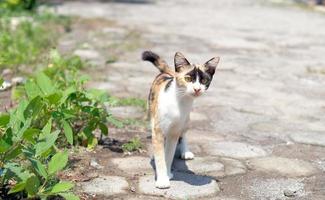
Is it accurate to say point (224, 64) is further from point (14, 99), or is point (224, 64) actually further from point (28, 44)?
point (14, 99)

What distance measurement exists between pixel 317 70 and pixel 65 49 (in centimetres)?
329

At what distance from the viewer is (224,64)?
7.46 meters

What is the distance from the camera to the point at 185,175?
3902 millimetres

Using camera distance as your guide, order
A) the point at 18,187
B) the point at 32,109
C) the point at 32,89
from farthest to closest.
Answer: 1. the point at 32,89
2. the point at 32,109
3. the point at 18,187

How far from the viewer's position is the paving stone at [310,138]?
15.4ft

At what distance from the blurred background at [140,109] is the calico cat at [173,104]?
186 mm

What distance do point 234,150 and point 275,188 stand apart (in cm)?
75

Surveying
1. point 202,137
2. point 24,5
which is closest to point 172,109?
point 202,137

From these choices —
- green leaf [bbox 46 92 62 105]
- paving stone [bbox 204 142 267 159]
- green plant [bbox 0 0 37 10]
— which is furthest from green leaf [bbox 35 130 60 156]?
green plant [bbox 0 0 37 10]

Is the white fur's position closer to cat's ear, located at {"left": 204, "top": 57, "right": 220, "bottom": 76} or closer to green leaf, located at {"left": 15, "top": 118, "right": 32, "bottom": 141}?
cat's ear, located at {"left": 204, "top": 57, "right": 220, "bottom": 76}

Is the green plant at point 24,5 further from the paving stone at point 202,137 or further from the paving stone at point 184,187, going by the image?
the paving stone at point 184,187

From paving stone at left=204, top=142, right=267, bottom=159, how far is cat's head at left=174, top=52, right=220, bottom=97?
39.3 inches

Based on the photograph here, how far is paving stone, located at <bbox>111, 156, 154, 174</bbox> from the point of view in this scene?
3.94 metres

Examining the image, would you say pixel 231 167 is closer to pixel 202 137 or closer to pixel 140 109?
pixel 202 137
